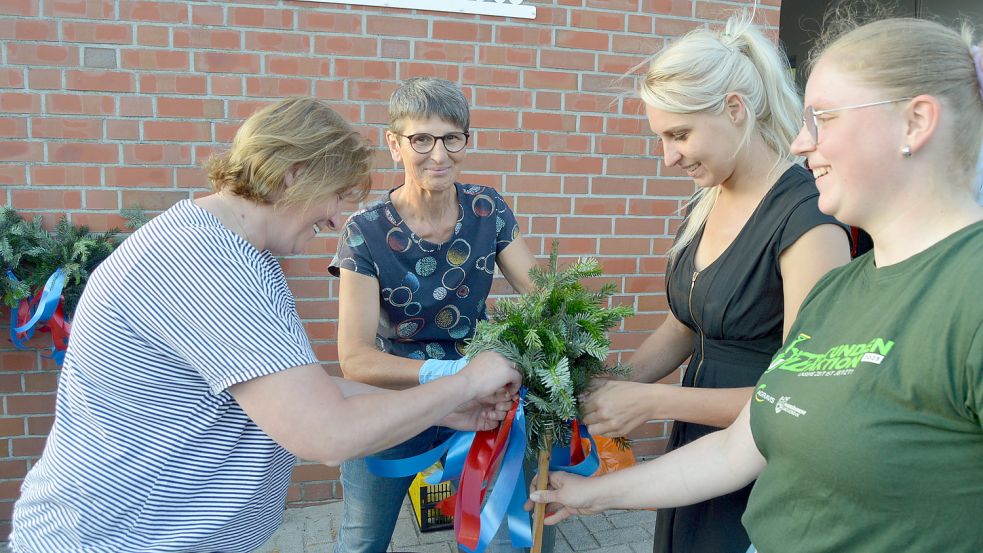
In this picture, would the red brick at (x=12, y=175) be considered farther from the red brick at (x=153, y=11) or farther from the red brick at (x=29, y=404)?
the red brick at (x=29, y=404)

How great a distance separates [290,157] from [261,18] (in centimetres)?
228

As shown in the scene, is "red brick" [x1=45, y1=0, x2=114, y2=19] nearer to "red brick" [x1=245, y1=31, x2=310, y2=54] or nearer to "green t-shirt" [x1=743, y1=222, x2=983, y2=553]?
"red brick" [x1=245, y1=31, x2=310, y2=54]

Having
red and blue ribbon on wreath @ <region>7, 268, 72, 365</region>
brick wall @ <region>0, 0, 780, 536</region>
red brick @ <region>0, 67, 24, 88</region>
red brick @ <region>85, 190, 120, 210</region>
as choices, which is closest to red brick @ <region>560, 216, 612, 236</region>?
brick wall @ <region>0, 0, 780, 536</region>

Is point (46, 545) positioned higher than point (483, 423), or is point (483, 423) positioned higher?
point (483, 423)

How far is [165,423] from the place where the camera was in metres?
1.65

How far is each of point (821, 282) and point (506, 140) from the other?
8.83ft

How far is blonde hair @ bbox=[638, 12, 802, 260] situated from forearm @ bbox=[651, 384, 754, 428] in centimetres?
67

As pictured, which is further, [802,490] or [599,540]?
Answer: [599,540]

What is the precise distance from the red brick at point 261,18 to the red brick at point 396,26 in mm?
406

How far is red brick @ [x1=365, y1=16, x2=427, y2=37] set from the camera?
3.85 m

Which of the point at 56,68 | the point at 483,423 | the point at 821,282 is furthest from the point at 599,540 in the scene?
the point at 56,68

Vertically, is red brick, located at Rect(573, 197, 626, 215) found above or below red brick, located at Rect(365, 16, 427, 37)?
below

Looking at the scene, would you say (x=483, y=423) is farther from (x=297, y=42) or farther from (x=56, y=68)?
(x=56, y=68)

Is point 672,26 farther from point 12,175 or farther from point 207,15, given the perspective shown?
point 12,175
